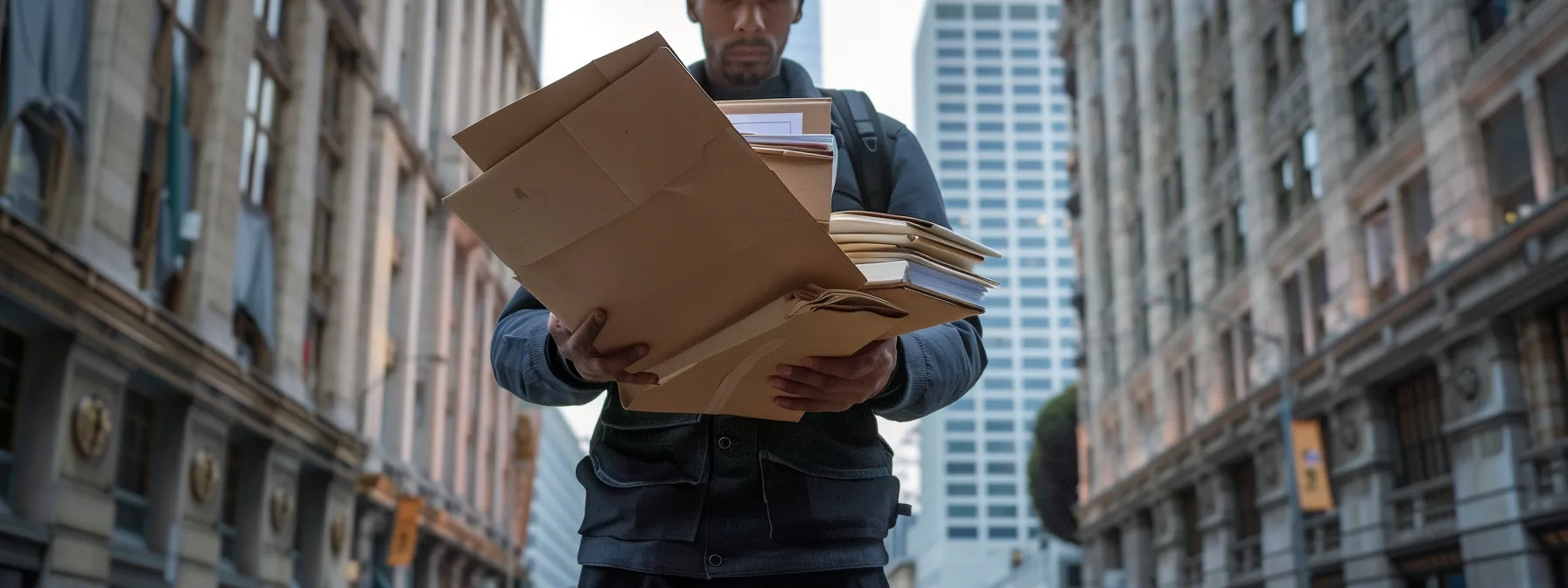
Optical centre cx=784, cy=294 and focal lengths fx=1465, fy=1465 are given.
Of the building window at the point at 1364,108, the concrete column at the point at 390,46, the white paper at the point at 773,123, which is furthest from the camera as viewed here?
the concrete column at the point at 390,46

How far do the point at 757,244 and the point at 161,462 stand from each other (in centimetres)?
2233

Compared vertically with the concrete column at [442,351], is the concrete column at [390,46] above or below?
above

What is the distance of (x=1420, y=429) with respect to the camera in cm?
A: 2723

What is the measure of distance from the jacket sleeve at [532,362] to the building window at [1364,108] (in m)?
28.8

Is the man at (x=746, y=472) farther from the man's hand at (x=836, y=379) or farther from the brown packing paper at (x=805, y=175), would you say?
the brown packing paper at (x=805, y=175)

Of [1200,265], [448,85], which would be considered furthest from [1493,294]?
[448,85]

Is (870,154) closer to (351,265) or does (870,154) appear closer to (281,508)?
(281,508)

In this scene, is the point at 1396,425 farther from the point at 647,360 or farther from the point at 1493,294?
the point at 647,360

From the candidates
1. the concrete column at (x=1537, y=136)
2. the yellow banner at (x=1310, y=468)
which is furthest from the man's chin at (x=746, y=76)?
the yellow banner at (x=1310, y=468)

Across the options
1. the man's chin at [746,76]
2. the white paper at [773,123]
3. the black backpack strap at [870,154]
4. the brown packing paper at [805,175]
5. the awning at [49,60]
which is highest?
the awning at [49,60]

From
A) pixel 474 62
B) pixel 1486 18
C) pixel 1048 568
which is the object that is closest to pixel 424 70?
pixel 474 62

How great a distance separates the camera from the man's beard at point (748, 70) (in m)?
3.46

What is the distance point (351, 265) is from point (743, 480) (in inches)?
1284

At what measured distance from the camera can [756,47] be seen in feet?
11.3
